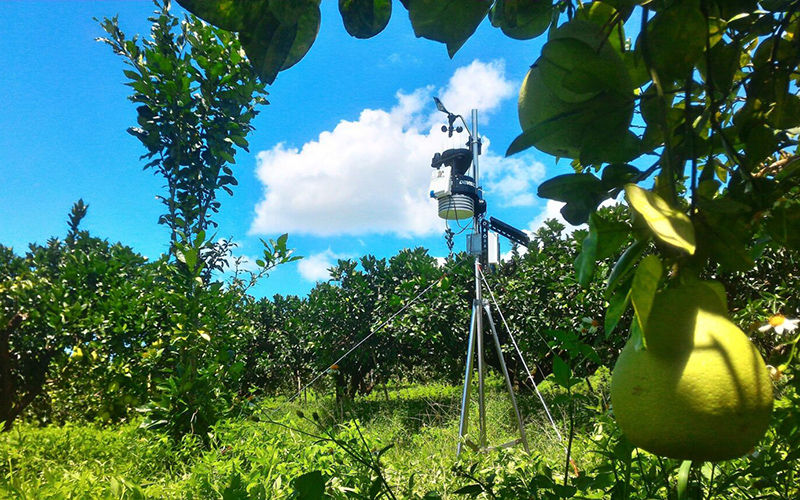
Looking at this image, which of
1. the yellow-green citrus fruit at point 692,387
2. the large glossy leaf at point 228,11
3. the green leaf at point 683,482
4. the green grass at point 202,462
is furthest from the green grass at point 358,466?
the large glossy leaf at point 228,11

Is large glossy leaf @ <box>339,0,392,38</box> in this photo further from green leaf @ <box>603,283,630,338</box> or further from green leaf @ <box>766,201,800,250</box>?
green leaf @ <box>766,201,800,250</box>

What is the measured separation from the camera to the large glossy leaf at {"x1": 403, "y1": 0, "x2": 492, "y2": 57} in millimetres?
473

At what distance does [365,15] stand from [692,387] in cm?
46

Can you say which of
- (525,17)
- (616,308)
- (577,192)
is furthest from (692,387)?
(525,17)

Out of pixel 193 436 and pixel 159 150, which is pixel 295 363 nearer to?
pixel 159 150

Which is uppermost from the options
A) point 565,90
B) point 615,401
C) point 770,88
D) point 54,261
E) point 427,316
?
point 54,261

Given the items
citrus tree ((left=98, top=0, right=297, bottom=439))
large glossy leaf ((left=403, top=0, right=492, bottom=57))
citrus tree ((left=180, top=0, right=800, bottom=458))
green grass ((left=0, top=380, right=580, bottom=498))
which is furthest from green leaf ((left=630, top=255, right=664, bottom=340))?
citrus tree ((left=98, top=0, right=297, bottom=439))

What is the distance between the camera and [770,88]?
0.66 metres

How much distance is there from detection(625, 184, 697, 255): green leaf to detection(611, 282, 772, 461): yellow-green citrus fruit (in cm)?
9

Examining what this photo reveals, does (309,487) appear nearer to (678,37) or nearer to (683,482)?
(683,482)

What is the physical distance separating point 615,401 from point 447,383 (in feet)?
24.1

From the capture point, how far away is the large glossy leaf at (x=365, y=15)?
483 mm

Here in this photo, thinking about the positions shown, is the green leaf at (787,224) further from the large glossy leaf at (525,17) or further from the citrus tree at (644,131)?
the large glossy leaf at (525,17)

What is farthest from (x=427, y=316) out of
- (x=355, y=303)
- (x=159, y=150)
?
(x=159, y=150)
